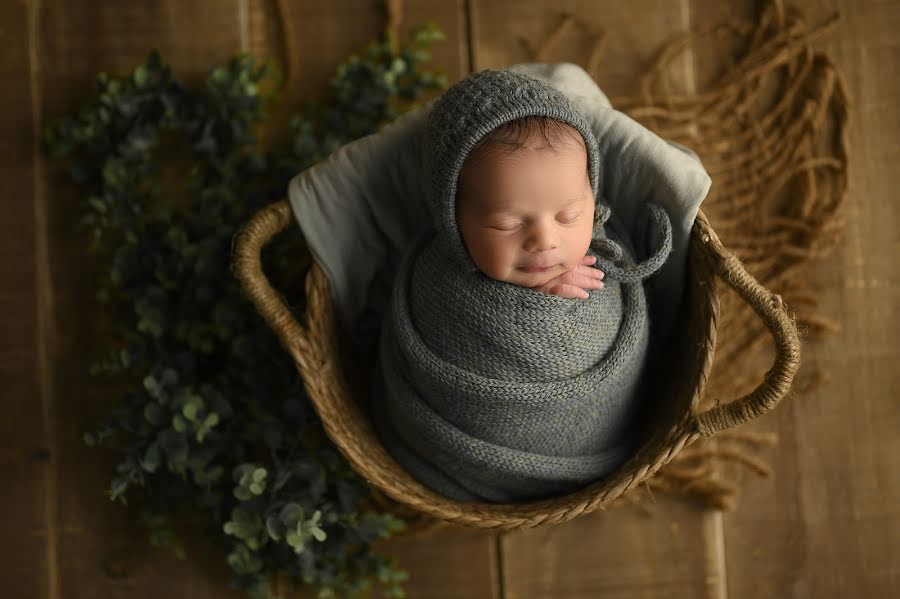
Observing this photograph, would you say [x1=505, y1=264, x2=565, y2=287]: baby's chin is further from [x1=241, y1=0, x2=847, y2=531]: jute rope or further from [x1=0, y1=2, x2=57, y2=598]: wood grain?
[x1=0, y1=2, x2=57, y2=598]: wood grain

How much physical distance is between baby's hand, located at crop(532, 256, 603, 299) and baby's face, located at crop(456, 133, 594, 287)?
2 centimetres

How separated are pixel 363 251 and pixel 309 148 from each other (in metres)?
0.28

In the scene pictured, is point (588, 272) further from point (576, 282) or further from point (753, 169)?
point (753, 169)

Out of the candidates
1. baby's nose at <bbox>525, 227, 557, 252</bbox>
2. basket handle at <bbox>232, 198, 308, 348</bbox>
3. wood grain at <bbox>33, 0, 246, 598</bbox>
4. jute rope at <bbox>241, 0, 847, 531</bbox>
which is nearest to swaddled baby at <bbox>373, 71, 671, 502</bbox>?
baby's nose at <bbox>525, 227, 557, 252</bbox>

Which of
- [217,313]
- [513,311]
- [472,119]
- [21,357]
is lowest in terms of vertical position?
[21,357]

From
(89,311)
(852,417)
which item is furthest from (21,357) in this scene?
(852,417)

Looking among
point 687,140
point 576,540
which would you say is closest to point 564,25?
point 687,140

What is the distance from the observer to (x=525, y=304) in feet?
3.71

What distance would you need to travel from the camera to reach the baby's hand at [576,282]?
1124mm

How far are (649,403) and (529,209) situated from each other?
0.48 m

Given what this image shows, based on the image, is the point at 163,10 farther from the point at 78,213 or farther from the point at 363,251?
the point at 363,251

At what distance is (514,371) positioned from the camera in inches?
45.3

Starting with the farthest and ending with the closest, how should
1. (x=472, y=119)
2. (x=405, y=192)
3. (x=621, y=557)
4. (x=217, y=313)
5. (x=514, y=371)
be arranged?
(x=621, y=557) < (x=217, y=313) < (x=405, y=192) < (x=514, y=371) < (x=472, y=119)

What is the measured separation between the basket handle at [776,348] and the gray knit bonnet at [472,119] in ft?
0.73
